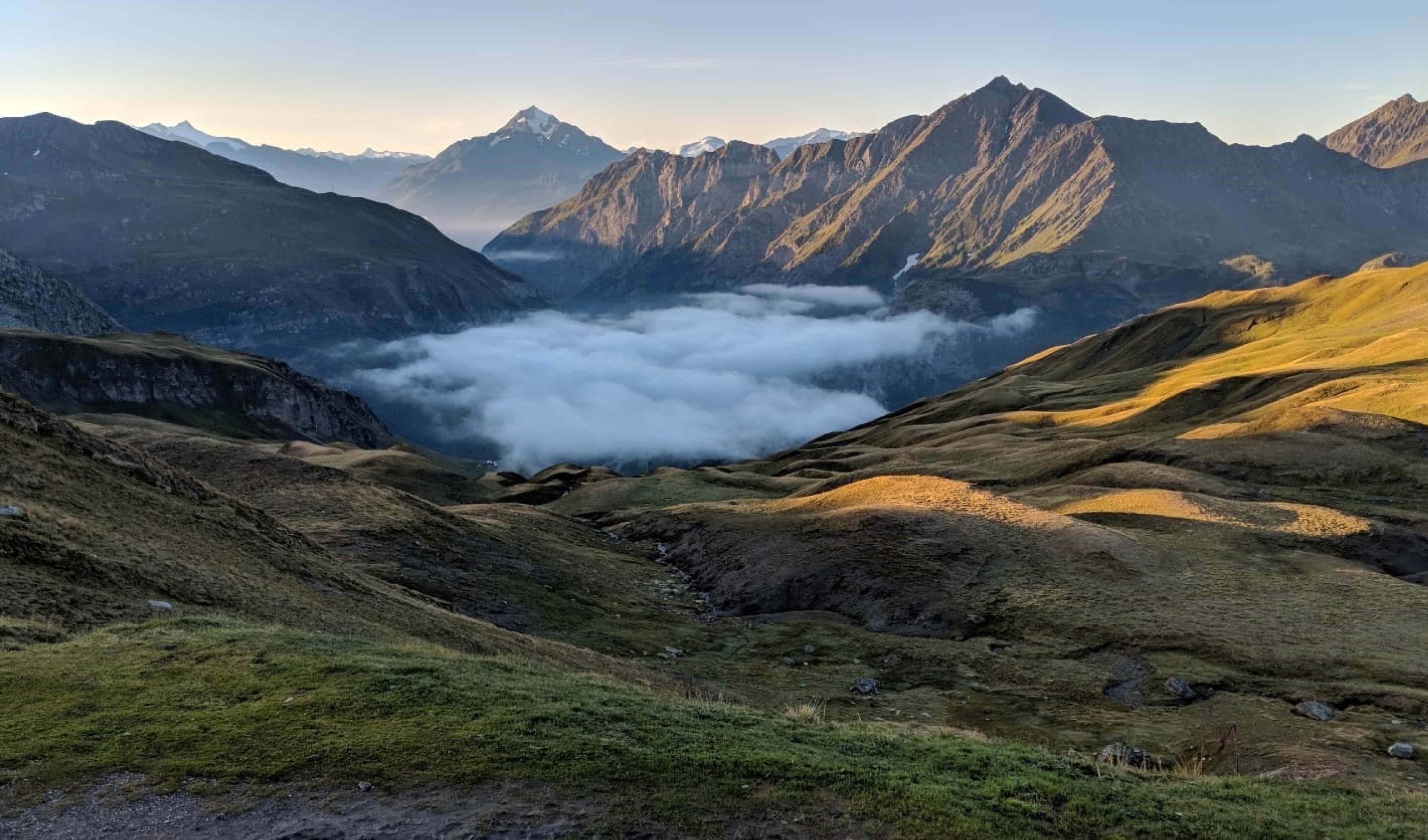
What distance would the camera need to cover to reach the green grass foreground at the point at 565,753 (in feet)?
57.3

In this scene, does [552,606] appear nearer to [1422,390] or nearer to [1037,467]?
[1037,467]

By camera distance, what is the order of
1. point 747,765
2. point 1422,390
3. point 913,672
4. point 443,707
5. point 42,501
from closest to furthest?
point 747,765, point 443,707, point 42,501, point 913,672, point 1422,390

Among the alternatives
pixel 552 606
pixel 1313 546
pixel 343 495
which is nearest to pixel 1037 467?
pixel 1313 546

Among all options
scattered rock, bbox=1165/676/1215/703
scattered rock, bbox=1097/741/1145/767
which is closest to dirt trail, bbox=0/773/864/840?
scattered rock, bbox=1097/741/1145/767

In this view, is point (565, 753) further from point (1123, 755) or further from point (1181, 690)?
point (1181, 690)

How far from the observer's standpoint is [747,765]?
1884cm

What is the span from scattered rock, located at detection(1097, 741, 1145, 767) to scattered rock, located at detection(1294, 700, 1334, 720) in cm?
885

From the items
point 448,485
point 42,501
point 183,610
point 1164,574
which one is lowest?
point 448,485

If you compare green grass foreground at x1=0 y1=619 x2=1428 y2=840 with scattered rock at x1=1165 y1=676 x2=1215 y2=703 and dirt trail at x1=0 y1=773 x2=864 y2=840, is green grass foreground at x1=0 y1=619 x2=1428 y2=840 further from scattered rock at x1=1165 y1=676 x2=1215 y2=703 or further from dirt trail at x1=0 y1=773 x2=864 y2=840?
scattered rock at x1=1165 y1=676 x2=1215 y2=703

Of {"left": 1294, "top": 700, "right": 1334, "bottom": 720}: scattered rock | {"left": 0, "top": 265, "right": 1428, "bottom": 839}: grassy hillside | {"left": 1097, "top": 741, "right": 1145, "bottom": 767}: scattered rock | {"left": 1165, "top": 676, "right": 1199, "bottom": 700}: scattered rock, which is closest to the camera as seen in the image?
{"left": 0, "top": 265, "right": 1428, "bottom": 839}: grassy hillside

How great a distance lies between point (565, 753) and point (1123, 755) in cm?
2018

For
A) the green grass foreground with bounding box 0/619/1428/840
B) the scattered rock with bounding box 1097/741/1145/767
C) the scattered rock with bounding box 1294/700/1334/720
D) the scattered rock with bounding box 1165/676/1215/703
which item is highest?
the green grass foreground with bounding box 0/619/1428/840

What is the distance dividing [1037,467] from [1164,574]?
39503 millimetres

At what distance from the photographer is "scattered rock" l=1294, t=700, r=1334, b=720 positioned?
3475cm
